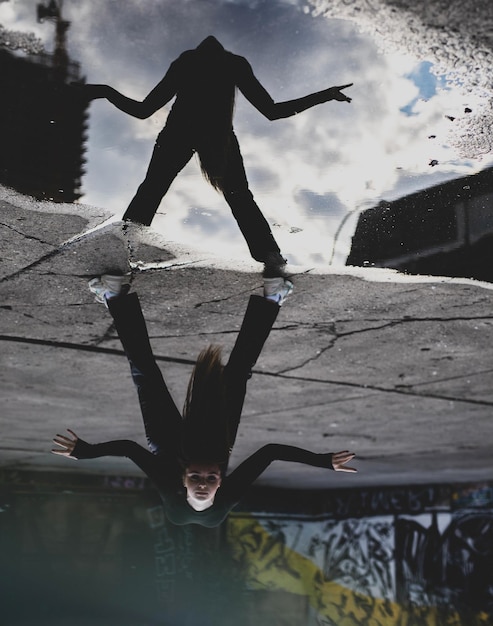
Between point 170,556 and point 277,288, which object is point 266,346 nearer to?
point 277,288

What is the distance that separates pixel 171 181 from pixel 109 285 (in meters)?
0.65

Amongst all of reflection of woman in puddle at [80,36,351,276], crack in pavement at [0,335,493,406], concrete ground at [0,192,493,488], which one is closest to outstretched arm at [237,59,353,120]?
reflection of woman in puddle at [80,36,351,276]

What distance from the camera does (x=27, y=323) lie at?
2736mm

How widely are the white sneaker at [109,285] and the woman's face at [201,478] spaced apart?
749mm

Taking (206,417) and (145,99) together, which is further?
(206,417)

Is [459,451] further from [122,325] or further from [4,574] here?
[4,574]

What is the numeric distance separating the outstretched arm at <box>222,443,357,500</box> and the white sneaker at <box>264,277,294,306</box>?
582 millimetres

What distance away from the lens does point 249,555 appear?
23.5ft

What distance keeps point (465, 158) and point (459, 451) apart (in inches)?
145

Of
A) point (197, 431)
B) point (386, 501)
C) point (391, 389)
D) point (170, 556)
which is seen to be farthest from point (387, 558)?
point (197, 431)

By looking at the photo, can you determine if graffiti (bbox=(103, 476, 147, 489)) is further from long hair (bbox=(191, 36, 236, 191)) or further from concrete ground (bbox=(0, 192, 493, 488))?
long hair (bbox=(191, 36, 236, 191))

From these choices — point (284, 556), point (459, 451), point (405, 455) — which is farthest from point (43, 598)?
point (459, 451)

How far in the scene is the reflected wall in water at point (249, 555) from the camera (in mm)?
6430

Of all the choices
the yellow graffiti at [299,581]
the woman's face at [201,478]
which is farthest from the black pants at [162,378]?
the yellow graffiti at [299,581]
